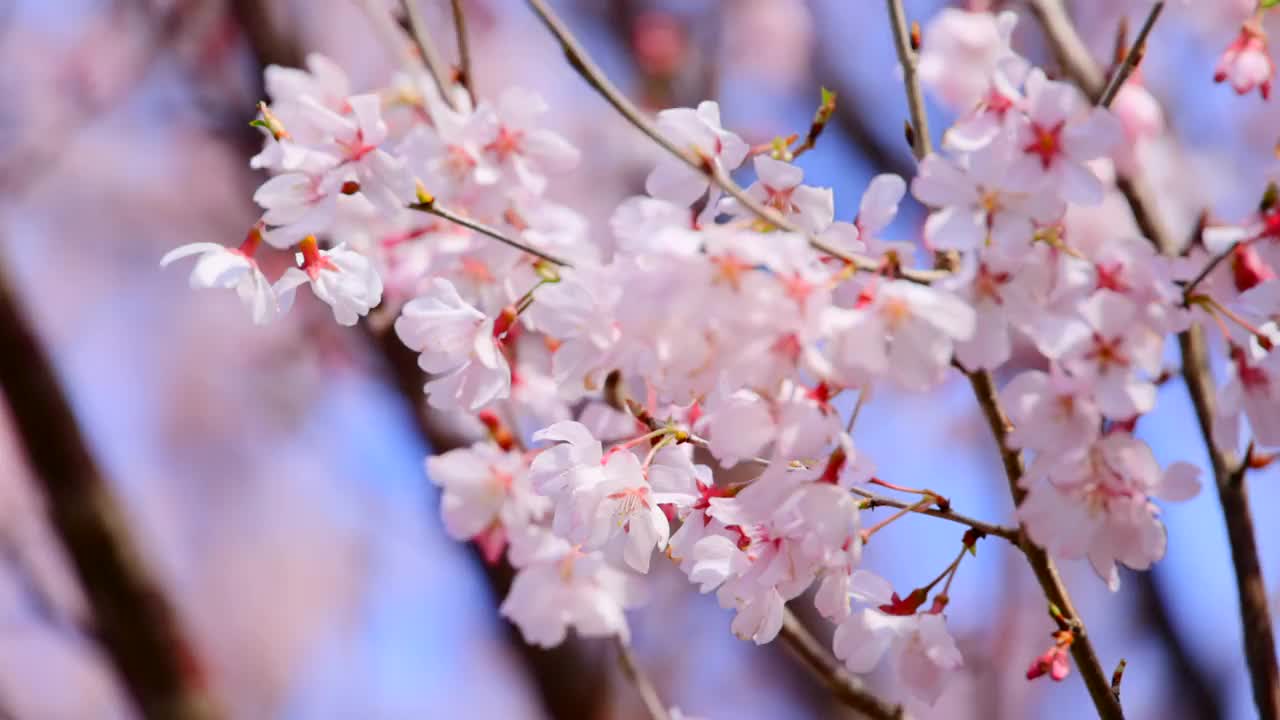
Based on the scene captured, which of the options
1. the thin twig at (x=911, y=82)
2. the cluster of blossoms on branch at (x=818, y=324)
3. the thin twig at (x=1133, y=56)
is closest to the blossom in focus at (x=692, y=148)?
the cluster of blossoms on branch at (x=818, y=324)

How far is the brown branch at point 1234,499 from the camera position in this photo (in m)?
0.73

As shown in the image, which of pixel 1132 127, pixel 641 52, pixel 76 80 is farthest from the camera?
pixel 76 80

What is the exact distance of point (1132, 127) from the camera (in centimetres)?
107

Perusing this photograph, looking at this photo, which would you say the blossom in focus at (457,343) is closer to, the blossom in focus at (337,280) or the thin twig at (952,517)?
the blossom in focus at (337,280)

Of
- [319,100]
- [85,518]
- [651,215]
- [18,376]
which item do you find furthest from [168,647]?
[651,215]

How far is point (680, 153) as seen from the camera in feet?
1.88

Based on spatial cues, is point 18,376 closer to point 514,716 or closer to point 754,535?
point 754,535

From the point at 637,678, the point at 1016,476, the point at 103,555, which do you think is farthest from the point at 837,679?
the point at 103,555

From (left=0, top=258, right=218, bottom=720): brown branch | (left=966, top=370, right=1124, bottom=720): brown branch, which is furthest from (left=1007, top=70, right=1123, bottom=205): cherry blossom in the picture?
(left=0, top=258, right=218, bottom=720): brown branch

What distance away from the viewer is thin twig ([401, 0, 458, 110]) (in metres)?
0.92

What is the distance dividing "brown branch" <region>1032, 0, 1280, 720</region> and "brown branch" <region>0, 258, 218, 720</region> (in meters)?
1.31

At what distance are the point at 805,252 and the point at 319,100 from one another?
53 cm

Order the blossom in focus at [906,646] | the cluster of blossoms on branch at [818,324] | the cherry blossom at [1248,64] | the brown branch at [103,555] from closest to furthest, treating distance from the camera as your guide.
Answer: the cluster of blossoms on branch at [818,324] → the blossom in focus at [906,646] → the cherry blossom at [1248,64] → the brown branch at [103,555]

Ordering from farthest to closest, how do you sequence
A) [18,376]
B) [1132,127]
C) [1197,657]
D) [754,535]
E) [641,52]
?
[641,52], [1197,657], [18,376], [1132,127], [754,535]
